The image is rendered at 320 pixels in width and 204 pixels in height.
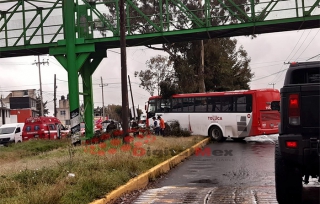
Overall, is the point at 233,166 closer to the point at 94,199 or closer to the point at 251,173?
the point at 251,173

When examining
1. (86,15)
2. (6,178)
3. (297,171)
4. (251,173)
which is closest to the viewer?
(297,171)

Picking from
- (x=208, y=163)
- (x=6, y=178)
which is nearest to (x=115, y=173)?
(x=6, y=178)

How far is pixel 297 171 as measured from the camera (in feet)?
19.0

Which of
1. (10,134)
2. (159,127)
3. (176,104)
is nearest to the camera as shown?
(159,127)

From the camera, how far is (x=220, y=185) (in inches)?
358

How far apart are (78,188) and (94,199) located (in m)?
0.42

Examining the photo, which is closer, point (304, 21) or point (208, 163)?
point (208, 163)

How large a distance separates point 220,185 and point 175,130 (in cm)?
1539

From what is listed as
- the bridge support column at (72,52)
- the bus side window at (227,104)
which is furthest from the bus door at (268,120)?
the bridge support column at (72,52)

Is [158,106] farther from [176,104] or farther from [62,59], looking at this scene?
[62,59]

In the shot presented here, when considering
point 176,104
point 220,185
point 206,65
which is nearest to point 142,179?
point 220,185

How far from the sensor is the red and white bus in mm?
22969

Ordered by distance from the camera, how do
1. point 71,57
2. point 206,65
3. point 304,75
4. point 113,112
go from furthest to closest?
point 113,112
point 206,65
point 71,57
point 304,75

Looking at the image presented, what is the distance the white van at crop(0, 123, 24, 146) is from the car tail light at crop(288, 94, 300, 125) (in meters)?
29.2
